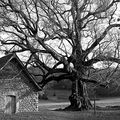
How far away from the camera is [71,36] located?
922 inches

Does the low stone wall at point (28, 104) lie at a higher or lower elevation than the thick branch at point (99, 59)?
lower

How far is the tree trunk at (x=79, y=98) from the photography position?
2477 centimetres

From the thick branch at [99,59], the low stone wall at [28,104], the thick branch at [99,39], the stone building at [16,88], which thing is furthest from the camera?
the thick branch at [99,39]

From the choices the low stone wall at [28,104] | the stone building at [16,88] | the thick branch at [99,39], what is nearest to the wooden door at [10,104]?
the stone building at [16,88]

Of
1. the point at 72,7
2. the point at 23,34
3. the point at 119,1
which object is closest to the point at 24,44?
the point at 23,34

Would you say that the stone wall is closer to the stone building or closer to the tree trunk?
the stone building

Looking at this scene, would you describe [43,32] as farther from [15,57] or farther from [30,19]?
[15,57]

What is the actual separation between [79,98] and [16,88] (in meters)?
6.94

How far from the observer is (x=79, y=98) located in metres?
25.3

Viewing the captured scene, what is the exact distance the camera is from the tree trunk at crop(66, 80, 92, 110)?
24766mm

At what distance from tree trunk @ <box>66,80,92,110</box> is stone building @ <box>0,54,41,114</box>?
14.3 ft

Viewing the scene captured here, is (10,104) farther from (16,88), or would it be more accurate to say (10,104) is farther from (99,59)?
(99,59)

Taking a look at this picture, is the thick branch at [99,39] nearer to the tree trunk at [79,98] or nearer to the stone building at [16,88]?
the tree trunk at [79,98]

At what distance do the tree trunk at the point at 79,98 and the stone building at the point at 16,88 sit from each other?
4353 mm
